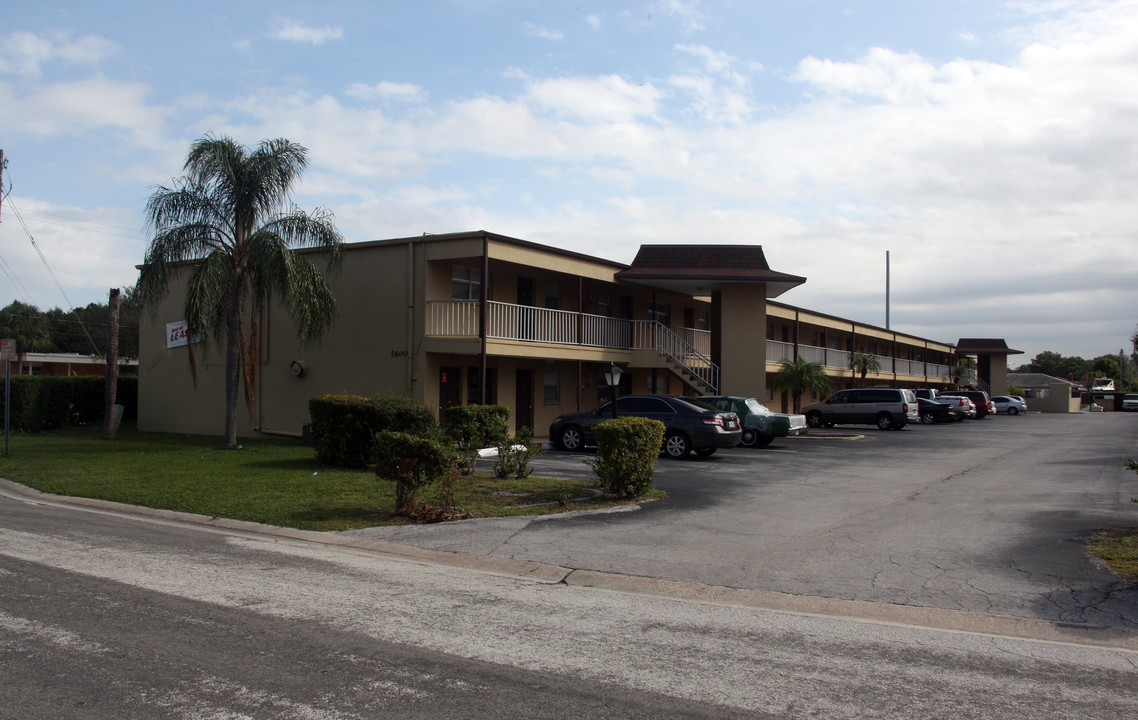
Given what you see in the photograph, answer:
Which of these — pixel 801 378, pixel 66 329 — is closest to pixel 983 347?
pixel 801 378

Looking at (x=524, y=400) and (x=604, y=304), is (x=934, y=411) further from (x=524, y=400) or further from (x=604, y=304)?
(x=524, y=400)

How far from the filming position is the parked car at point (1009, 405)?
56312mm

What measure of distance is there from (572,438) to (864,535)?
1122 centimetres

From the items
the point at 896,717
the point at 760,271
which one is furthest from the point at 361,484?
the point at 760,271

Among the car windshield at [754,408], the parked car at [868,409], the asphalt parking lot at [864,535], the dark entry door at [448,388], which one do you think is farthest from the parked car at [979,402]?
the dark entry door at [448,388]

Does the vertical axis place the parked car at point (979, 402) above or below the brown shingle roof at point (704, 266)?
below

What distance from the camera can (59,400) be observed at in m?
27.5

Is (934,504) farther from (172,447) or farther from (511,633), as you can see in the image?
(172,447)

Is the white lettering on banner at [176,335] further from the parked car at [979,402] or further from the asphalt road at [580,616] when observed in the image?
the parked car at [979,402]

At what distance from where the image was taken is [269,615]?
617 centimetres

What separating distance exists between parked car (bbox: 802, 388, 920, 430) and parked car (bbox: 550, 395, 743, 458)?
15.4 meters

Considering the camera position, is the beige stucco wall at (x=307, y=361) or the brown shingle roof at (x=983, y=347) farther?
the brown shingle roof at (x=983, y=347)

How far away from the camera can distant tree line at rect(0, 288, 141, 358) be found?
63.1m

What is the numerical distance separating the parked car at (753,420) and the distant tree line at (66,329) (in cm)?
5225
